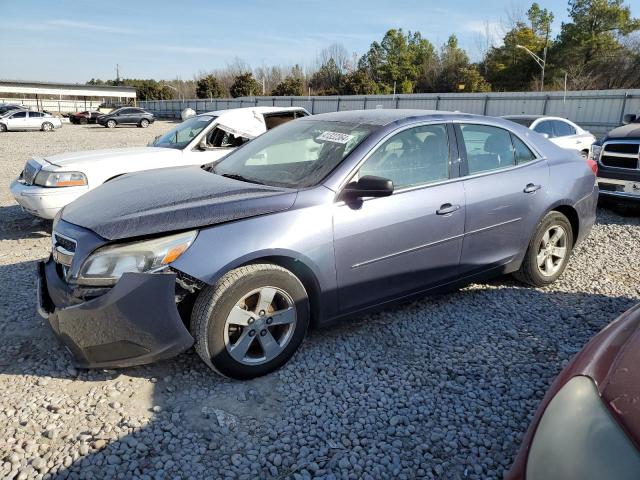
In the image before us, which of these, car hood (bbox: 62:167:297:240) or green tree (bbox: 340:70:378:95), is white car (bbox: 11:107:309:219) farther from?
green tree (bbox: 340:70:378:95)

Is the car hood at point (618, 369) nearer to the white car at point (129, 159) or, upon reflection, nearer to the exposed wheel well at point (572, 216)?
the exposed wheel well at point (572, 216)

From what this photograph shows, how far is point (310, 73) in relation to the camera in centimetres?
8000

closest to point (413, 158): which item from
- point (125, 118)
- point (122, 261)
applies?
point (122, 261)

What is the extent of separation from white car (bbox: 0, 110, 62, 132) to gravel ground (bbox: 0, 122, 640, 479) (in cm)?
3226

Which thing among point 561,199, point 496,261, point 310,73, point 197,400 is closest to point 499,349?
point 496,261

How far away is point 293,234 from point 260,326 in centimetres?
59

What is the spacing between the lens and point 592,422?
1.33m

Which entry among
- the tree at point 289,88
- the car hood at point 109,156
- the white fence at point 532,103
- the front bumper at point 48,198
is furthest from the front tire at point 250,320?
the tree at point 289,88

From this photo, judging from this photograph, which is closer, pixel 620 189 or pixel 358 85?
pixel 620 189

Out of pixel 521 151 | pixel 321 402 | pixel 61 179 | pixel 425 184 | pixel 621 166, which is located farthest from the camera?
pixel 621 166

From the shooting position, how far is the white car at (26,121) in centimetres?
3042

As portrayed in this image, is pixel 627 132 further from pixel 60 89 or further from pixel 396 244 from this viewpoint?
pixel 60 89

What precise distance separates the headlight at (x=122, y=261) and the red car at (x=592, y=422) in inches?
77.8

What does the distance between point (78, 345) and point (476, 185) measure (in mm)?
2965
